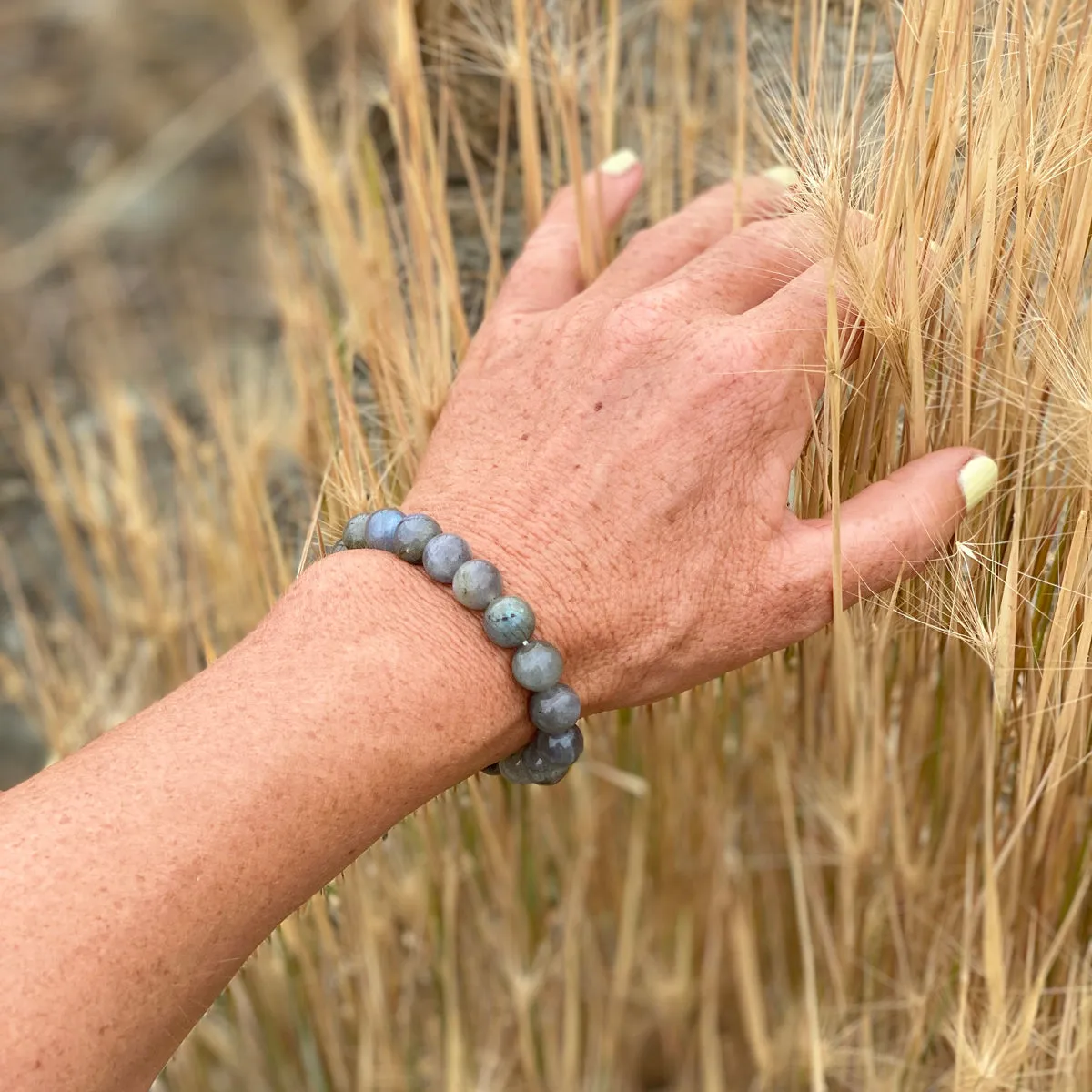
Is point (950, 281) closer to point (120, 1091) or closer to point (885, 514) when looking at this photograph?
point (885, 514)

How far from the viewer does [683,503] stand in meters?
0.64

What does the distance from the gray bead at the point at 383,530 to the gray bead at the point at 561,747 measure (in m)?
0.13

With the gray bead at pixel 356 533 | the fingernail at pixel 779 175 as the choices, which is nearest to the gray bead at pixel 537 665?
the gray bead at pixel 356 533

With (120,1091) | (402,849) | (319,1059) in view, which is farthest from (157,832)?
(319,1059)

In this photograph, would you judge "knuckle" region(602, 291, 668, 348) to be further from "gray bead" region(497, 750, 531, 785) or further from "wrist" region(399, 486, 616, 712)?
"gray bead" region(497, 750, 531, 785)

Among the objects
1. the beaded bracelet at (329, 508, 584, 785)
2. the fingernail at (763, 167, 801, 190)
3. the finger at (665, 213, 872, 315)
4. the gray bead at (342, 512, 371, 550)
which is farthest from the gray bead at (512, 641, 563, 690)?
the fingernail at (763, 167, 801, 190)

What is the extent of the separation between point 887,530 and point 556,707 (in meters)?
0.19

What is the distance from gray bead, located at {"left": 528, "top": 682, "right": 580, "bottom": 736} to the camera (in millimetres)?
615

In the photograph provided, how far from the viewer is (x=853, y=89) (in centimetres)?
87

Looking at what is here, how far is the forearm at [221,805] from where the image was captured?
495 millimetres

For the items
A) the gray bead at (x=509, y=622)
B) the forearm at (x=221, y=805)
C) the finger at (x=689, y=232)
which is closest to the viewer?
the forearm at (x=221, y=805)

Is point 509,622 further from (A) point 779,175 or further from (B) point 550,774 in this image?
(A) point 779,175

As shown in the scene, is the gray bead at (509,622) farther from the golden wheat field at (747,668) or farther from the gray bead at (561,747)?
the golden wheat field at (747,668)

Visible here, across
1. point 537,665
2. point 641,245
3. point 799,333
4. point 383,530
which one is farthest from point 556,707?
point 641,245
